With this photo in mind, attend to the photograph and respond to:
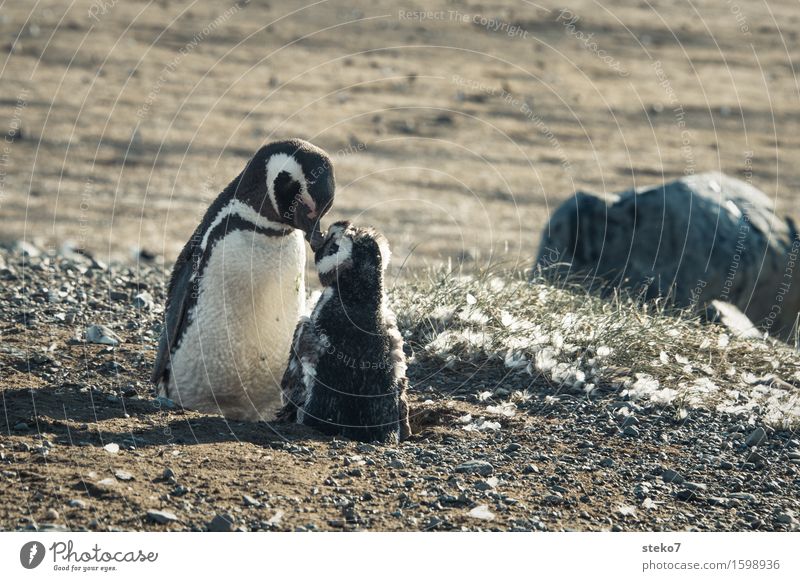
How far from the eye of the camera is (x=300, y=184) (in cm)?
559

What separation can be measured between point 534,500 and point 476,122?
1298 centimetres

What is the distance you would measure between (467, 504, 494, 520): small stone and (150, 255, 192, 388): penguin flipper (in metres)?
2.18

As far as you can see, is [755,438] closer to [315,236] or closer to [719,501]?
[719,501]

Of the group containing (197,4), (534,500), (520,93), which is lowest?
(534,500)

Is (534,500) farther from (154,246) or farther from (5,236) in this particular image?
(5,236)

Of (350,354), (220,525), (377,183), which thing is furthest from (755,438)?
(377,183)

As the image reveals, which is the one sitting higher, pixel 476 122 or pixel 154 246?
pixel 476 122

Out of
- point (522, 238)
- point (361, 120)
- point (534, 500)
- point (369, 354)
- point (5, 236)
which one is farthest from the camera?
point (361, 120)

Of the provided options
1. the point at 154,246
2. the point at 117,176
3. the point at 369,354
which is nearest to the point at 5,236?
the point at 154,246

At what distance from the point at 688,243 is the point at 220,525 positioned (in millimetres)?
6424

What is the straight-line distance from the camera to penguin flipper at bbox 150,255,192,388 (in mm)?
6152

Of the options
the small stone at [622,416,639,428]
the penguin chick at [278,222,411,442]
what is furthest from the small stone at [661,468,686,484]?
the penguin chick at [278,222,411,442]

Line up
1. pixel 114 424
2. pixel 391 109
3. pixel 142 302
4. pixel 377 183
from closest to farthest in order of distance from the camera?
pixel 114 424 < pixel 142 302 < pixel 391 109 < pixel 377 183

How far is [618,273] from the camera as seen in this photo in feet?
31.7
